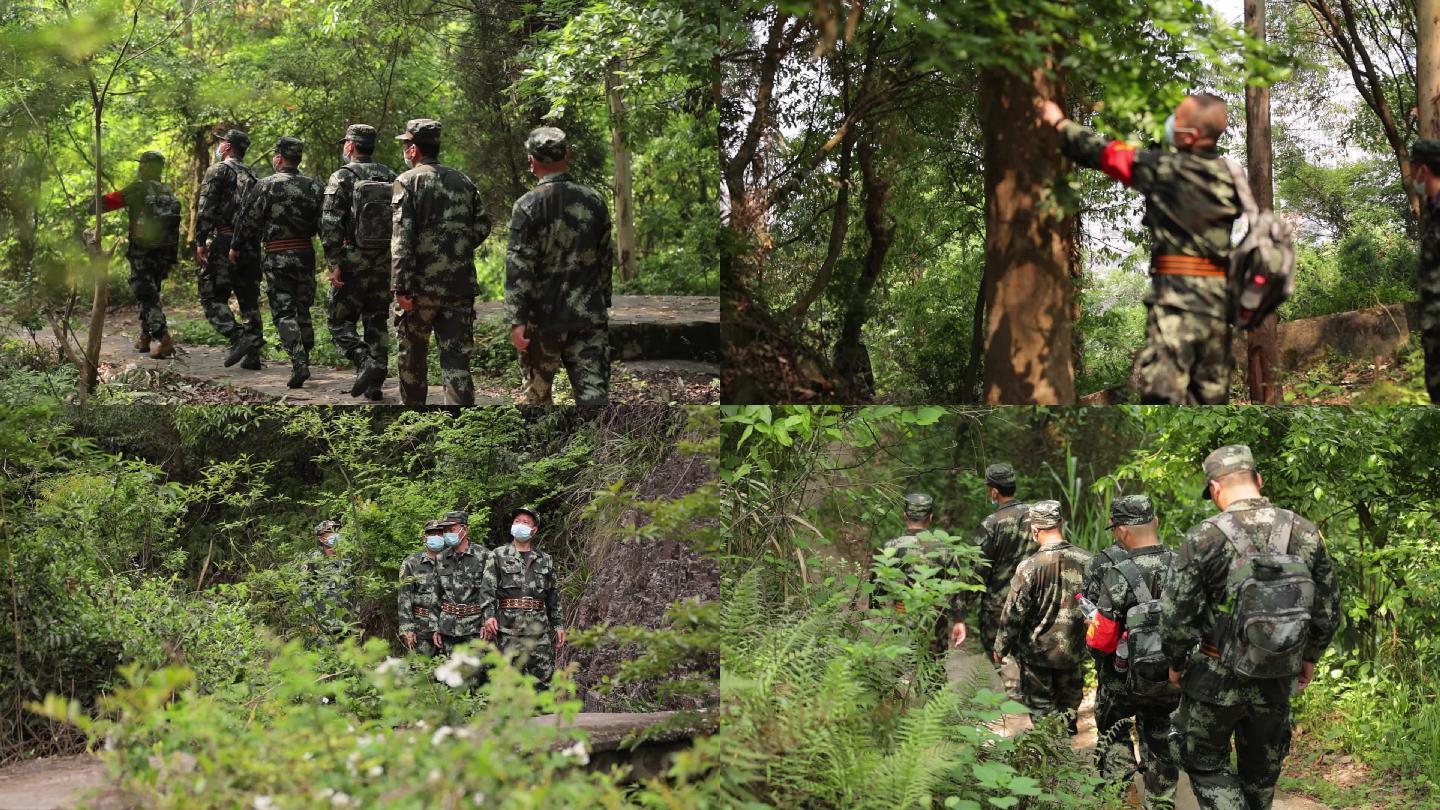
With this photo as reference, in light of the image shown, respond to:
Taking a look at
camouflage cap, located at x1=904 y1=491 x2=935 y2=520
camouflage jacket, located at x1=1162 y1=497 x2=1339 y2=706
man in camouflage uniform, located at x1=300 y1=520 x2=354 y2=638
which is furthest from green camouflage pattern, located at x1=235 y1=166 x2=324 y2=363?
camouflage jacket, located at x1=1162 y1=497 x2=1339 y2=706

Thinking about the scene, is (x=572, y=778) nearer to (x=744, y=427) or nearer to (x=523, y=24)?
(x=744, y=427)

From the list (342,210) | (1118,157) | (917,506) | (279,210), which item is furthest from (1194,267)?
(279,210)

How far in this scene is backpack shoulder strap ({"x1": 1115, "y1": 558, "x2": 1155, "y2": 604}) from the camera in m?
7.24

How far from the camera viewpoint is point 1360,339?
24.5 feet

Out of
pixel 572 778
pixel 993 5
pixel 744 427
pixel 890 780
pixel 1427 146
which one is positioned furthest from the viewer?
pixel 744 427

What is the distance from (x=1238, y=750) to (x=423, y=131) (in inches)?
219

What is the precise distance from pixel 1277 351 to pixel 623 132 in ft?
12.8

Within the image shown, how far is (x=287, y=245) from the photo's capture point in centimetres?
877

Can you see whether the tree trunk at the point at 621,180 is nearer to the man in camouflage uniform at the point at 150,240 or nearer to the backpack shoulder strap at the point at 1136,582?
the man in camouflage uniform at the point at 150,240

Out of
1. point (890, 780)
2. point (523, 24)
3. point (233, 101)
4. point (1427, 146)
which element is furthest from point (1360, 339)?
point (233, 101)

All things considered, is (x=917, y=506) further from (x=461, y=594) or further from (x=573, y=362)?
(x=461, y=594)

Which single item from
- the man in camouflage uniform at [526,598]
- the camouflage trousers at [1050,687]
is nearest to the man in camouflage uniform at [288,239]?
the man in camouflage uniform at [526,598]

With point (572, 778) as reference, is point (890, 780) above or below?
below

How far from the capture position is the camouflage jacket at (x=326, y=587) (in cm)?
799
